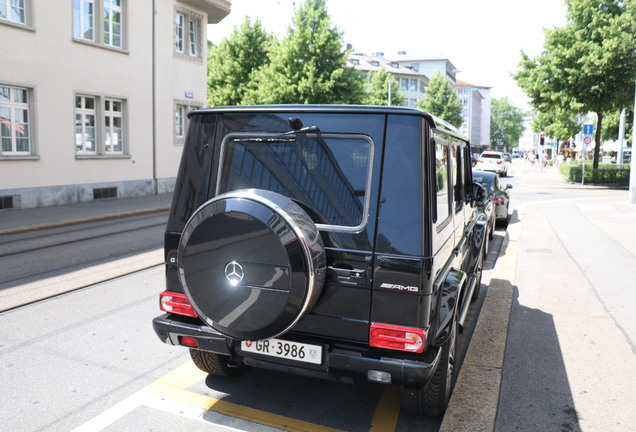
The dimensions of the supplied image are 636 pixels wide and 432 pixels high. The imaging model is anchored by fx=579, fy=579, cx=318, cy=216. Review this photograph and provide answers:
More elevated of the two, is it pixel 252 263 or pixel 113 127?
pixel 113 127

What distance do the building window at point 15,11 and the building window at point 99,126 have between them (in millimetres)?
2722

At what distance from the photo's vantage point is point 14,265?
27.0ft

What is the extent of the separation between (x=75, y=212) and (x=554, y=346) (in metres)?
12.8

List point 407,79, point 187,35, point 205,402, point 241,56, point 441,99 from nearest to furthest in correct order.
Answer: point 205,402, point 187,35, point 241,56, point 441,99, point 407,79

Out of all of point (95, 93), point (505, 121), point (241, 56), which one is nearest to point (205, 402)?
point (95, 93)

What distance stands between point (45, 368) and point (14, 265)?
449 centimetres

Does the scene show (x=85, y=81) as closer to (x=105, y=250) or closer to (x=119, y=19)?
(x=119, y=19)

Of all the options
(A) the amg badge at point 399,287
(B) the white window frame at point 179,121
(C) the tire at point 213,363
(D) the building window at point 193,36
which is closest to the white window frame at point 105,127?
(B) the white window frame at point 179,121

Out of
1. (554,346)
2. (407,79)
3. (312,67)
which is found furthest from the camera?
(407,79)

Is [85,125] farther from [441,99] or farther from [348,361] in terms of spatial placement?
[441,99]

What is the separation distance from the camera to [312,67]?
31.6 m

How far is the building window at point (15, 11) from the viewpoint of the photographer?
15000 mm

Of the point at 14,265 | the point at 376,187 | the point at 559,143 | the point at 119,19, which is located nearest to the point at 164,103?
the point at 119,19

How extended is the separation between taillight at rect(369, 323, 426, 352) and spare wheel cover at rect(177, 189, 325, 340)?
399 millimetres
